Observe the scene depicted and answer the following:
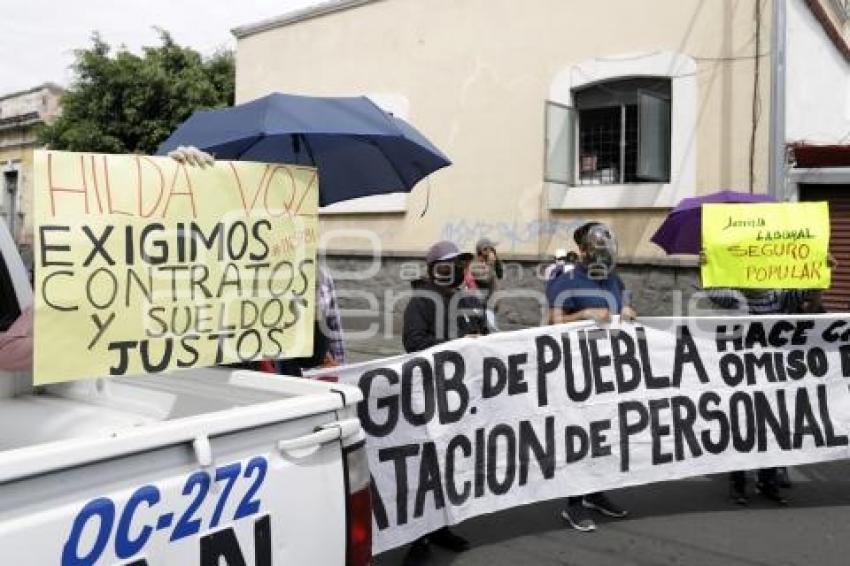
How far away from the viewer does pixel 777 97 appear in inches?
409

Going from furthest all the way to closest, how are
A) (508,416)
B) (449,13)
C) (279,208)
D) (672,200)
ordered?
(449,13), (672,200), (508,416), (279,208)

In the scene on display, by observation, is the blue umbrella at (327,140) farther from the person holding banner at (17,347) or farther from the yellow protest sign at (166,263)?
the yellow protest sign at (166,263)

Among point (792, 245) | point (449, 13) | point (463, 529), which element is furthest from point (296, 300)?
point (449, 13)

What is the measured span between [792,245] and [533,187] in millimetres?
7433

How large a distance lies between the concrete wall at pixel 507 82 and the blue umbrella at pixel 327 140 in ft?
18.4

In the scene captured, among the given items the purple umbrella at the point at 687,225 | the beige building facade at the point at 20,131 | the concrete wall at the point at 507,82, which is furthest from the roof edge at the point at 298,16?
the beige building facade at the point at 20,131

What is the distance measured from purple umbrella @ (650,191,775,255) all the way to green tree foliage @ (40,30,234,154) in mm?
18655

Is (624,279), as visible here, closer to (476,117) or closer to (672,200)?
(672,200)

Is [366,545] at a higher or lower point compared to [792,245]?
lower

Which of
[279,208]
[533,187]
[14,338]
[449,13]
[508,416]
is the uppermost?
[449,13]

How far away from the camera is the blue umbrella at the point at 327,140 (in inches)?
173

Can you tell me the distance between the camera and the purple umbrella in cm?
671

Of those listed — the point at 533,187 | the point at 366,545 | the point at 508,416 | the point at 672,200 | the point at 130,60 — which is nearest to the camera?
the point at 366,545

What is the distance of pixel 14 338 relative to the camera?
2.91 meters
